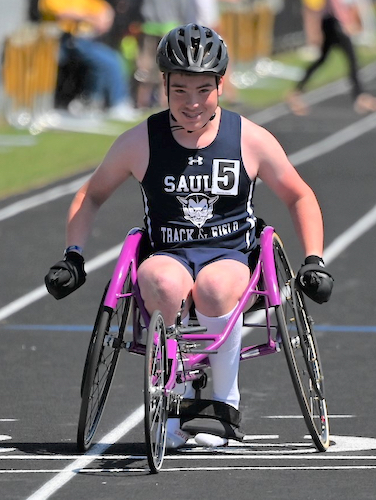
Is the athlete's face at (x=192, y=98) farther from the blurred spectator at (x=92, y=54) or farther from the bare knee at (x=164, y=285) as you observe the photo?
the blurred spectator at (x=92, y=54)

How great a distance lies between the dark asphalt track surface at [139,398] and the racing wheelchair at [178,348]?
0.51ft

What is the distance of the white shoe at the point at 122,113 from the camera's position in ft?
75.5

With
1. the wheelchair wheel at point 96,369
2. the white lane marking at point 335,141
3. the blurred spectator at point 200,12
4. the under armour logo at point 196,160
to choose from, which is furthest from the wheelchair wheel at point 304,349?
the blurred spectator at point 200,12

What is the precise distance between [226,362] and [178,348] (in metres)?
0.34

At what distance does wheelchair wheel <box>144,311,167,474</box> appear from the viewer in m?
6.24

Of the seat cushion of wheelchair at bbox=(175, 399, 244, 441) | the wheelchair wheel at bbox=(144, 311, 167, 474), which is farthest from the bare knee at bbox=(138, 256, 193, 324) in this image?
the seat cushion of wheelchair at bbox=(175, 399, 244, 441)

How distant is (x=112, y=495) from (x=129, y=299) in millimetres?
1108

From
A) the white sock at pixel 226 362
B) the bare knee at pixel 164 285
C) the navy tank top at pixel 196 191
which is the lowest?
the white sock at pixel 226 362

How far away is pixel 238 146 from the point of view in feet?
22.7

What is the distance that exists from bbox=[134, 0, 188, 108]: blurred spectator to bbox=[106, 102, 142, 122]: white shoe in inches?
12.0

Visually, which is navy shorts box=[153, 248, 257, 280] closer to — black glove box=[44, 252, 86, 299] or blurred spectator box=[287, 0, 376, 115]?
black glove box=[44, 252, 86, 299]

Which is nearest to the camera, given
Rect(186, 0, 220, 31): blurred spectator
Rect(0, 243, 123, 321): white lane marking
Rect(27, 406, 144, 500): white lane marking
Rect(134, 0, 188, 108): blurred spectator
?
Rect(27, 406, 144, 500): white lane marking

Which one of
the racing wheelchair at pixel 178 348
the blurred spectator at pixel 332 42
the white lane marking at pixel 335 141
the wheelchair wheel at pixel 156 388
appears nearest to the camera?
the wheelchair wheel at pixel 156 388

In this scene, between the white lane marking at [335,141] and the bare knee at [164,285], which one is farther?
the white lane marking at [335,141]
